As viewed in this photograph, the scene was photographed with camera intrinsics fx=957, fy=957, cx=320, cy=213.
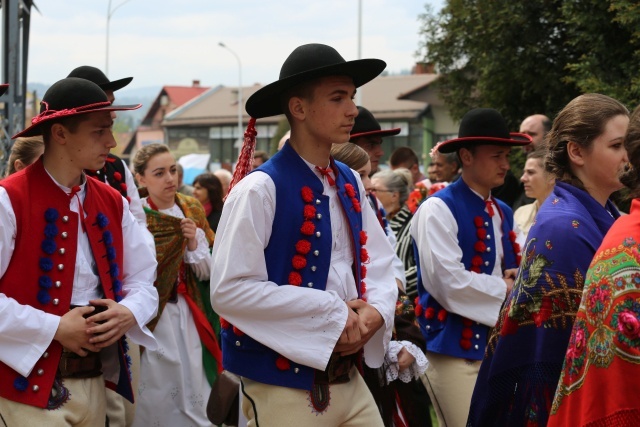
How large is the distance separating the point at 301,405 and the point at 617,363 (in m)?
1.40

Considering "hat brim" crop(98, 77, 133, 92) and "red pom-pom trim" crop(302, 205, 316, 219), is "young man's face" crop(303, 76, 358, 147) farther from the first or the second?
"hat brim" crop(98, 77, 133, 92)

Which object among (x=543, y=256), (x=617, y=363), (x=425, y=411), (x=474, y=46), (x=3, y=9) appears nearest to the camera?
(x=617, y=363)

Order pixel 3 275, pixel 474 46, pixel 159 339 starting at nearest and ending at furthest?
pixel 3 275 < pixel 159 339 < pixel 474 46

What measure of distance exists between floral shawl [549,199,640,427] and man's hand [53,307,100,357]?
6.64ft

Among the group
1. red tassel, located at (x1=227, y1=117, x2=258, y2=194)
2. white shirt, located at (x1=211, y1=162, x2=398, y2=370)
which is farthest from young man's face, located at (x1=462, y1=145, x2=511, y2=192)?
white shirt, located at (x1=211, y1=162, x2=398, y2=370)

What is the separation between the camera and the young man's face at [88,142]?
425 cm

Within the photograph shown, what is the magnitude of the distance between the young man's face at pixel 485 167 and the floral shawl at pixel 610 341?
2666 mm

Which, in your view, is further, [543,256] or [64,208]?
[64,208]

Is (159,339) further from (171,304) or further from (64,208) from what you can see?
(64,208)

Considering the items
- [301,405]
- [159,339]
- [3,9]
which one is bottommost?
[159,339]

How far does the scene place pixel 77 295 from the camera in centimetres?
419

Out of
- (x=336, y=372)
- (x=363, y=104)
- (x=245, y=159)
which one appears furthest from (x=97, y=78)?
(x=363, y=104)

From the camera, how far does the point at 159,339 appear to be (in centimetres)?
695

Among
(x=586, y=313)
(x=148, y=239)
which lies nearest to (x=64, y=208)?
(x=148, y=239)
